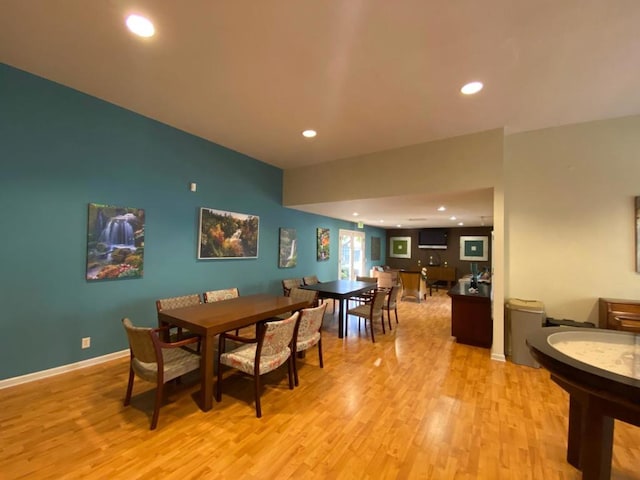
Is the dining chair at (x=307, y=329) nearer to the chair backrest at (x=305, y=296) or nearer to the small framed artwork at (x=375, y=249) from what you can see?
the chair backrest at (x=305, y=296)

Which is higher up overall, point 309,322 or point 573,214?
point 573,214

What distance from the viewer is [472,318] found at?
4.11 m

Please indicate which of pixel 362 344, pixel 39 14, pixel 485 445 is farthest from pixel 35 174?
pixel 485 445

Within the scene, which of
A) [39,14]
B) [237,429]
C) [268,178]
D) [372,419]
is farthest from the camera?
[268,178]

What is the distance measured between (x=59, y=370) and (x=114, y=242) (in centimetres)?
143

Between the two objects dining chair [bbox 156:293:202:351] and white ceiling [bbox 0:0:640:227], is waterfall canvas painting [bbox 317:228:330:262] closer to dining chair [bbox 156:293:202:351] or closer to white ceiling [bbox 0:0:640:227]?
white ceiling [bbox 0:0:640:227]

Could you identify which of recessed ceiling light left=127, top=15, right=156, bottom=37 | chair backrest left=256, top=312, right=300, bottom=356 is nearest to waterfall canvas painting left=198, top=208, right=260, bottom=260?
chair backrest left=256, top=312, right=300, bottom=356

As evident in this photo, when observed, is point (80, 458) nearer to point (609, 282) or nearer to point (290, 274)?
point (290, 274)

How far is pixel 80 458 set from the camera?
5.87 feet

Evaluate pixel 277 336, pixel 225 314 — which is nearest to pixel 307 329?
pixel 277 336

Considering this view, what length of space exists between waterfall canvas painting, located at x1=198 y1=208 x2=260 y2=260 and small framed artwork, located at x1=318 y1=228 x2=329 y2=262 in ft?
7.66

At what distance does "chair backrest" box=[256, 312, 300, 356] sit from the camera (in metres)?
2.34

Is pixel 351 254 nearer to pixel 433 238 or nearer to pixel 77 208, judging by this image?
pixel 433 238

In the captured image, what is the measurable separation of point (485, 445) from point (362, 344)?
2149 millimetres
